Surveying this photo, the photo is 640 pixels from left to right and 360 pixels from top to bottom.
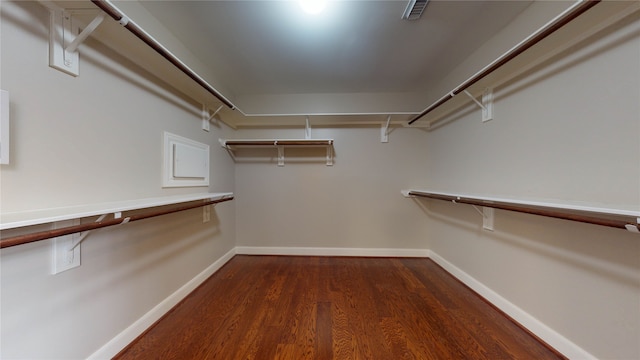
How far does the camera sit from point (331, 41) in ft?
5.66

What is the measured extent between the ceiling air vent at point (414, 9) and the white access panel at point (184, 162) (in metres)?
1.96

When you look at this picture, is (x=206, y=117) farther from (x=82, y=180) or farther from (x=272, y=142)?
(x=82, y=180)

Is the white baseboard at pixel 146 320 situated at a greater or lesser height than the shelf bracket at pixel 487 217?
lesser

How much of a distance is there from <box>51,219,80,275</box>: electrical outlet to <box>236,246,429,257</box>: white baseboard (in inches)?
75.1

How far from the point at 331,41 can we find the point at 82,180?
1.88 meters

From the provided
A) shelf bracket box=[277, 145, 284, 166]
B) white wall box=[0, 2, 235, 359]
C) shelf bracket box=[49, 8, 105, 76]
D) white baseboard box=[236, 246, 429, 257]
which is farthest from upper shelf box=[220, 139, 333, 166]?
shelf bracket box=[49, 8, 105, 76]

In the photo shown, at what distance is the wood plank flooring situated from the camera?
4.13 feet

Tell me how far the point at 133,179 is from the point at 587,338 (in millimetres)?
2776

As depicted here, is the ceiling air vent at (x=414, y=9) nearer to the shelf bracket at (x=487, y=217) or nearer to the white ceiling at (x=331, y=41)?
the white ceiling at (x=331, y=41)

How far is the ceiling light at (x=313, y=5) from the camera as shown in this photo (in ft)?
4.33

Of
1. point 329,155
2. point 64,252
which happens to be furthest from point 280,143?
point 64,252

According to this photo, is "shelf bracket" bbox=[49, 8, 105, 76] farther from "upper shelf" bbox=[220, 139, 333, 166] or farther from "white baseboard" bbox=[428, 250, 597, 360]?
"white baseboard" bbox=[428, 250, 597, 360]

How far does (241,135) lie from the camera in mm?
2816

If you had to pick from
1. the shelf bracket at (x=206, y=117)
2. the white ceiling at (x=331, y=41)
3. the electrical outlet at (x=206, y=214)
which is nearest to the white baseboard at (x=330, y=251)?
the electrical outlet at (x=206, y=214)
